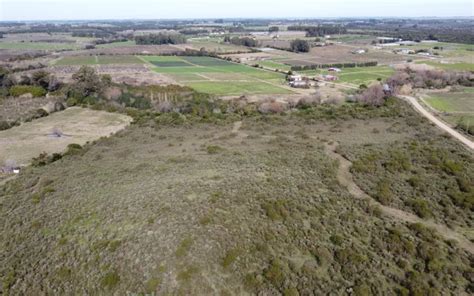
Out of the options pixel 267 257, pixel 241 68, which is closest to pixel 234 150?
pixel 267 257

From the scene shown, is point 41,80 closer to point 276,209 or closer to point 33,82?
point 33,82

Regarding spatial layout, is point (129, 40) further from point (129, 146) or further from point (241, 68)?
point (129, 146)

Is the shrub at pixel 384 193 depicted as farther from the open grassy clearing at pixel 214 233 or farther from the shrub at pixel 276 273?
the shrub at pixel 276 273

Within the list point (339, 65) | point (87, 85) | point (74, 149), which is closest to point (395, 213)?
point (74, 149)

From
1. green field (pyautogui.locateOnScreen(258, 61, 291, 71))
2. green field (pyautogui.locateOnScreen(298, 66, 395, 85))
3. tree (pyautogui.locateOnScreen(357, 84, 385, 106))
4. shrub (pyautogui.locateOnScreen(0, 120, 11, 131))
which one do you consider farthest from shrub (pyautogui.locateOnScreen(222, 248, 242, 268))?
green field (pyautogui.locateOnScreen(258, 61, 291, 71))

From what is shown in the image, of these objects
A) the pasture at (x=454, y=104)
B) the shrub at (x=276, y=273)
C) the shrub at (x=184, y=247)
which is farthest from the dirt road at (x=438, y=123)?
the shrub at (x=184, y=247)
